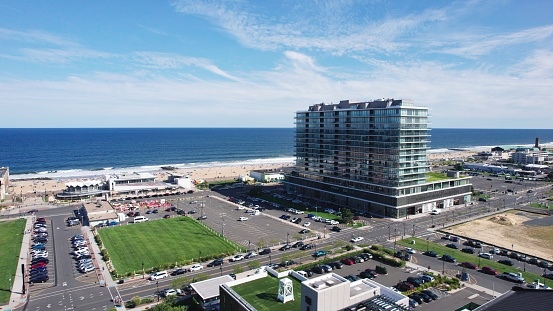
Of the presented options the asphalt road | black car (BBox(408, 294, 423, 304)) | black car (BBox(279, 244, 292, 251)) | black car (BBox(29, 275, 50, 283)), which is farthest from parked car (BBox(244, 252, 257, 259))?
black car (BBox(29, 275, 50, 283))

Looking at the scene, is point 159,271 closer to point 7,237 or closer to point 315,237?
point 315,237

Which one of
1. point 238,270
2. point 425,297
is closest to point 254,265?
point 238,270

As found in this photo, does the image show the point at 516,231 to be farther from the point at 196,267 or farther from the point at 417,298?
the point at 196,267

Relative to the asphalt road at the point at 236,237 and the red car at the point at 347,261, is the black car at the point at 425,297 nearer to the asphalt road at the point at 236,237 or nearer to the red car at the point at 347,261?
the asphalt road at the point at 236,237

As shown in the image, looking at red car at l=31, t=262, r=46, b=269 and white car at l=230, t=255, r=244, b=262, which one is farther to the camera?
white car at l=230, t=255, r=244, b=262

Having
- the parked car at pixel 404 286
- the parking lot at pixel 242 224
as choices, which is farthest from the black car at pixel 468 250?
the parking lot at pixel 242 224

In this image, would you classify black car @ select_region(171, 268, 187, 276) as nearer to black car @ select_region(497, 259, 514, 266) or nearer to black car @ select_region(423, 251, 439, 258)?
black car @ select_region(423, 251, 439, 258)

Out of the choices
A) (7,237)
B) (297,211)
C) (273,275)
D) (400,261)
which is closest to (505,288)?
(400,261)
